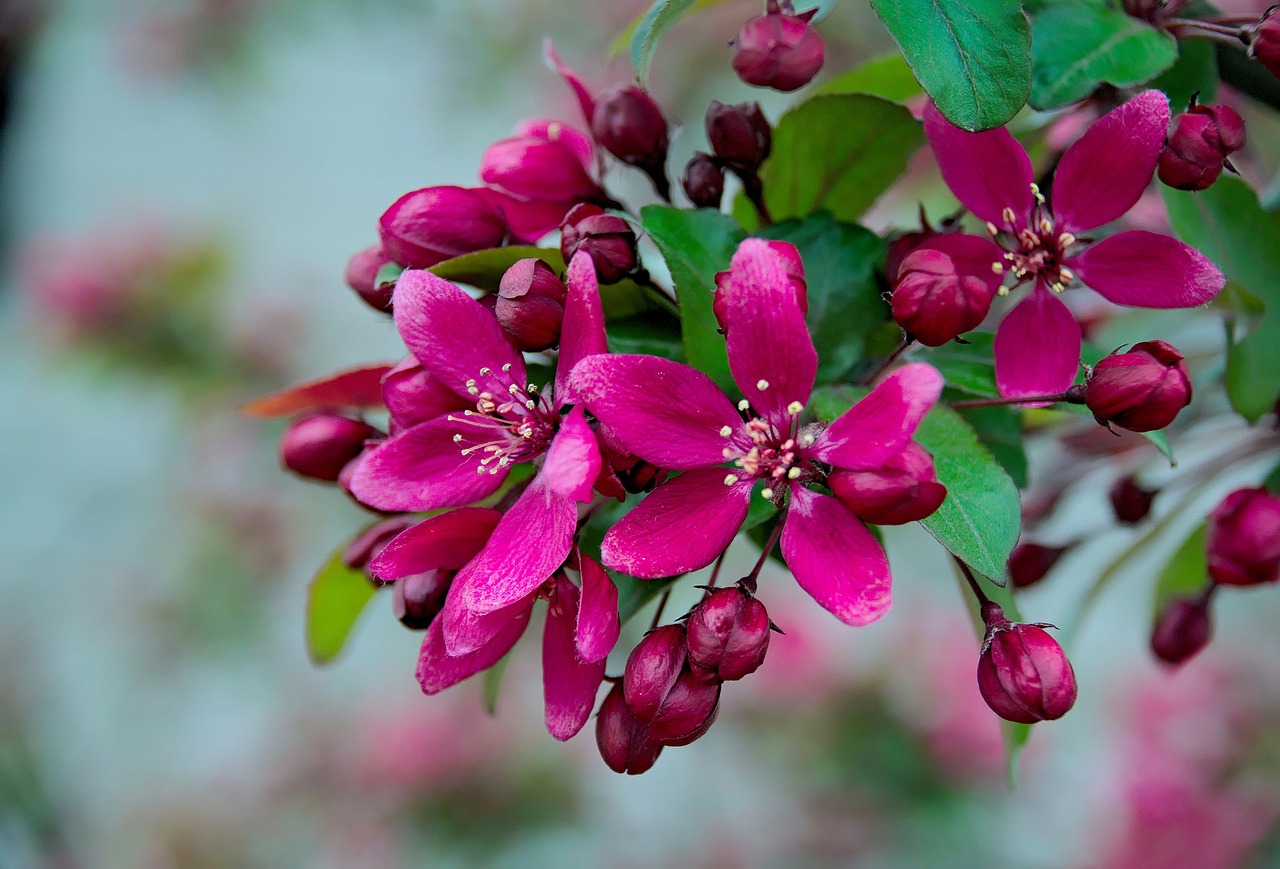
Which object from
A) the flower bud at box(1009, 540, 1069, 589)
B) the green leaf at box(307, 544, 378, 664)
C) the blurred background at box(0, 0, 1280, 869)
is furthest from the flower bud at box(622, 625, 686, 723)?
the blurred background at box(0, 0, 1280, 869)

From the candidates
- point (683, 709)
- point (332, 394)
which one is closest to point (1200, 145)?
point (683, 709)

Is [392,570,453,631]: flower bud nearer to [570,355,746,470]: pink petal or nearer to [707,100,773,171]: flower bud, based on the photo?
[570,355,746,470]: pink petal

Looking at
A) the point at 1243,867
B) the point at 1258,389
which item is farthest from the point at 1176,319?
the point at 1243,867

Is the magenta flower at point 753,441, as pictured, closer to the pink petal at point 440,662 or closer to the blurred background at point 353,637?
the pink petal at point 440,662

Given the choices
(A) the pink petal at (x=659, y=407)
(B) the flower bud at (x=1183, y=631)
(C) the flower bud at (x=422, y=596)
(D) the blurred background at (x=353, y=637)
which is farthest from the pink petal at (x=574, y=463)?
(D) the blurred background at (x=353, y=637)

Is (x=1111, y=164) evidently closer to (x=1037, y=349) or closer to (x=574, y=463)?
(x=1037, y=349)

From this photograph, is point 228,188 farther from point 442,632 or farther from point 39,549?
point 442,632
